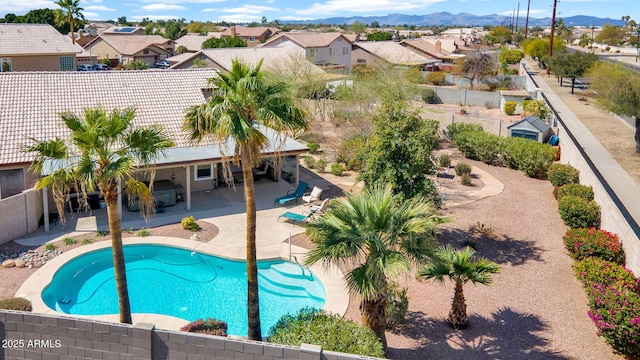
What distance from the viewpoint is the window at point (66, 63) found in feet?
162

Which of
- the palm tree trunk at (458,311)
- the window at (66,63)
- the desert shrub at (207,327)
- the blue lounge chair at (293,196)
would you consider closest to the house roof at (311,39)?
the window at (66,63)

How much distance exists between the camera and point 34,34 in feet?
161

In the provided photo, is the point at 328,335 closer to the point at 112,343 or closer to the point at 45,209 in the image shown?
the point at 112,343

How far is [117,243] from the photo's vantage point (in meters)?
12.2

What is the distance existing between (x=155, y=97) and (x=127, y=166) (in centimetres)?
1601

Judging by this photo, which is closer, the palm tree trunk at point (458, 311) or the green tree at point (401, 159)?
the palm tree trunk at point (458, 311)

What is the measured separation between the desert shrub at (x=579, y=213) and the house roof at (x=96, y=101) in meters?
11.6

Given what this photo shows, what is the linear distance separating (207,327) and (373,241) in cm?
518

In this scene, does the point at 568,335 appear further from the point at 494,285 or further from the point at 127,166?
the point at 127,166

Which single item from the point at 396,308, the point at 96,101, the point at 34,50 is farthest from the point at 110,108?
the point at 34,50

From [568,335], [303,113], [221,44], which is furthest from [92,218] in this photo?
[221,44]

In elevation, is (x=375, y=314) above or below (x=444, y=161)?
below

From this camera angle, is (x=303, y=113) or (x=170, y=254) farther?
(x=170, y=254)

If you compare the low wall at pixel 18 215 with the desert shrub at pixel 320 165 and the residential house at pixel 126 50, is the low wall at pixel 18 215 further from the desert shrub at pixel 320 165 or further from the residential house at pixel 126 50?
the residential house at pixel 126 50
